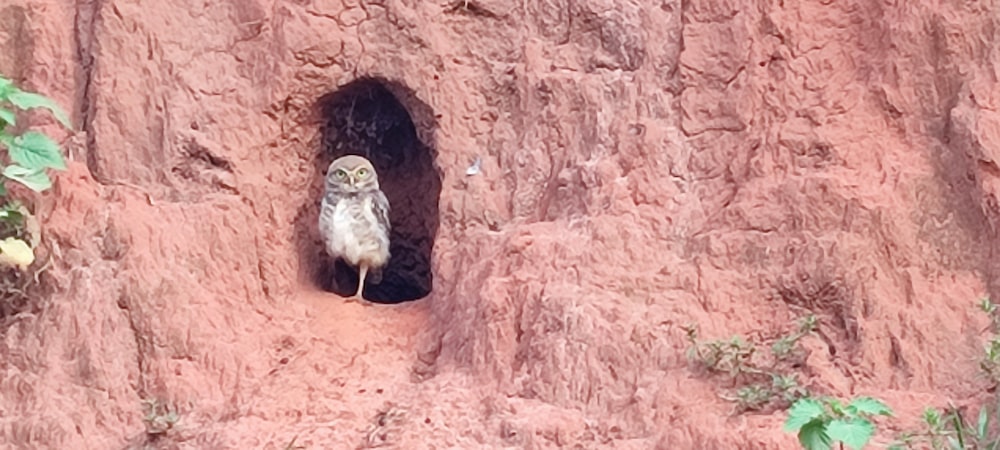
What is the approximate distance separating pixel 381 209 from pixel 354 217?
269 mm

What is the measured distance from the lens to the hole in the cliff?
21.4 ft

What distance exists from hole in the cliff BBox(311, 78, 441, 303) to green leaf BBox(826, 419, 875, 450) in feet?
8.17

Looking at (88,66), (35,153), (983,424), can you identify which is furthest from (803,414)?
(88,66)

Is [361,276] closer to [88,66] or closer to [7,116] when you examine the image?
[88,66]

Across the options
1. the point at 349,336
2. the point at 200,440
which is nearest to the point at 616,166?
the point at 349,336

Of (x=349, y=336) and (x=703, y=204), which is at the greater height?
(x=703, y=204)

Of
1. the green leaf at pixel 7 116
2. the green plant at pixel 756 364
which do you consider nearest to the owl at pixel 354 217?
the green leaf at pixel 7 116

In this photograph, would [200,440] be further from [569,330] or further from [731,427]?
[731,427]

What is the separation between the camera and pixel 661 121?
5.75 meters

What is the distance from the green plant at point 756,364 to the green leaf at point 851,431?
526mm

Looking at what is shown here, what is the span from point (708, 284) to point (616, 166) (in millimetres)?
614

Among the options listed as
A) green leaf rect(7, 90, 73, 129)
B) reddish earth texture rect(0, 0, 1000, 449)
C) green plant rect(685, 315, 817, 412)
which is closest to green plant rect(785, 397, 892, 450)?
reddish earth texture rect(0, 0, 1000, 449)

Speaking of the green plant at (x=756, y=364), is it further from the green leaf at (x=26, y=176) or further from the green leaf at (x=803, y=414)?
the green leaf at (x=26, y=176)

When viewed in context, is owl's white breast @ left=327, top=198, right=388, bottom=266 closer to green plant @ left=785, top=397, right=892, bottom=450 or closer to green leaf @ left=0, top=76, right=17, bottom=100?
green leaf @ left=0, top=76, right=17, bottom=100
